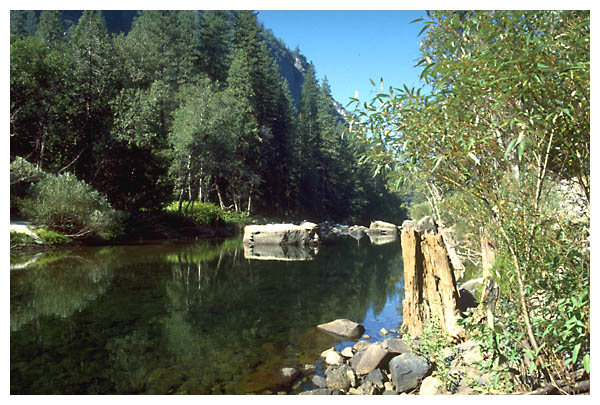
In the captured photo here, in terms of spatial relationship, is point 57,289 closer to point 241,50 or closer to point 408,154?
point 408,154

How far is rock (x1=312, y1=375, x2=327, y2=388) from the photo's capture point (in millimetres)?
4930

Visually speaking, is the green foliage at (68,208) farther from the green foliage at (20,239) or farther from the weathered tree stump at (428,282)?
the weathered tree stump at (428,282)

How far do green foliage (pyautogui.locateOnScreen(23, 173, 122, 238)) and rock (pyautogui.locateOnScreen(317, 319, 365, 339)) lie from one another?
37.3ft

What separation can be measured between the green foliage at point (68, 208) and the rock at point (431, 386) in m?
13.8

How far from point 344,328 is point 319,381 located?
6.83 feet

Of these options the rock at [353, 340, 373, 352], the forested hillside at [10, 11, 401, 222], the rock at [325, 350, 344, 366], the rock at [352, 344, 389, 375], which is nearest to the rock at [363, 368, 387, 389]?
the rock at [352, 344, 389, 375]

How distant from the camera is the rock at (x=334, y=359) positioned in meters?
5.64

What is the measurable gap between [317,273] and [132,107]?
13.4 meters

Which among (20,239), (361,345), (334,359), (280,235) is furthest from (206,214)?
(334,359)
